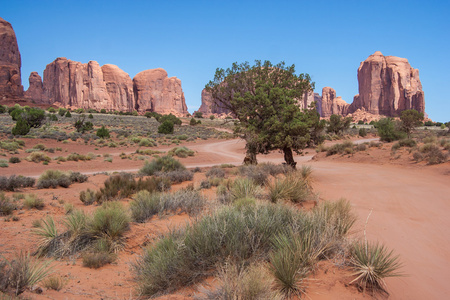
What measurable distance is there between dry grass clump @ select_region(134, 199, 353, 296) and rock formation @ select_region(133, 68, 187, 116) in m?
128

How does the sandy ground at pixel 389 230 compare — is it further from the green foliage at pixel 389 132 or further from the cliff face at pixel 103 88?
the cliff face at pixel 103 88

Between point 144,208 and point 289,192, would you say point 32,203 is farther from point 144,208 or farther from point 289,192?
point 289,192

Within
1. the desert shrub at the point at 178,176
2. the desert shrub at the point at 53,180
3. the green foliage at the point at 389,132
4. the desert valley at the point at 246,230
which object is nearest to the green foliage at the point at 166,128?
the desert valley at the point at 246,230

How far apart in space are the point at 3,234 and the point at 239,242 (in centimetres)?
581

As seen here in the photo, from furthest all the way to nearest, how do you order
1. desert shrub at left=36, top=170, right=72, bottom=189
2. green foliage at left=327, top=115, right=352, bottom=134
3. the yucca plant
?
green foliage at left=327, top=115, right=352, bottom=134 → desert shrub at left=36, top=170, right=72, bottom=189 → the yucca plant

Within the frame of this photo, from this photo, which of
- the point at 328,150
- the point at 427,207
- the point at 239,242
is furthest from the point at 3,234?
the point at 328,150

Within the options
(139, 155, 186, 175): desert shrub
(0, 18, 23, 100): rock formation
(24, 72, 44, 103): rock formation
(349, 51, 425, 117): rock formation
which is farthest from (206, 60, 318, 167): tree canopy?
(24, 72, 44, 103): rock formation

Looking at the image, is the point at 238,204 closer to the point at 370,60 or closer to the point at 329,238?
the point at 329,238

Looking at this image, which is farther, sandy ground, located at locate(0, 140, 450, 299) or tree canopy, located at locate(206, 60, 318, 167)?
tree canopy, located at locate(206, 60, 318, 167)

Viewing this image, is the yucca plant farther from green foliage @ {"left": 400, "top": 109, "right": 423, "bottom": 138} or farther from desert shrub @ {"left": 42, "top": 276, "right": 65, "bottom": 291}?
green foliage @ {"left": 400, "top": 109, "right": 423, "bottom": 138}

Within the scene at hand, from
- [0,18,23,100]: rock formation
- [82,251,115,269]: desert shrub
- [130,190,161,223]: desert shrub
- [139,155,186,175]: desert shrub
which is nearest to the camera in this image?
[82,251,115,269]: desert shrub

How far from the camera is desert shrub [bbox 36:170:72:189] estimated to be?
12.4 metres

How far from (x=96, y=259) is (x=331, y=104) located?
172055 mm

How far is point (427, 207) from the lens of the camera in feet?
26.6
